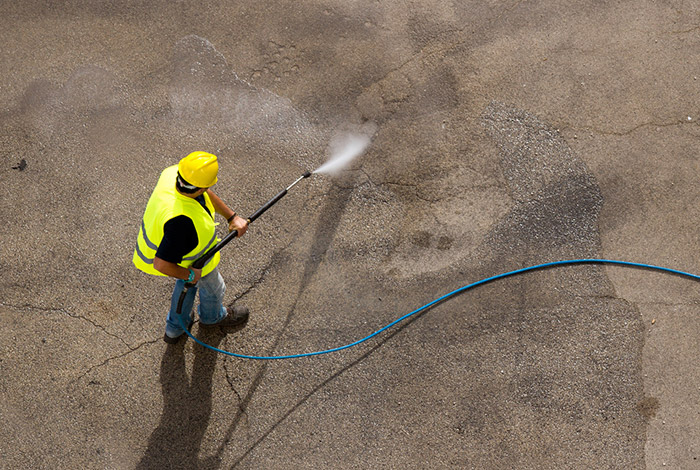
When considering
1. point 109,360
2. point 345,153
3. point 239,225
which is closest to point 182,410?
point 109,360

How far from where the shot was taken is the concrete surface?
16.6 feet

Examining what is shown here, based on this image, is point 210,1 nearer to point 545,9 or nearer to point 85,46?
point 85,46

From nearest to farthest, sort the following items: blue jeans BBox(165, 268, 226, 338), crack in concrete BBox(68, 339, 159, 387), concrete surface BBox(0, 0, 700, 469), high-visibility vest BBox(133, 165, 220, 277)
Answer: high-visibility vest BBox(133, 165, 220, 277) < blue jeans BBox(165, 268, 226, 338) < concrete surface BBox(0, 0, 700, 469) < crack in concrete BBox(68, 339, 159, 387)

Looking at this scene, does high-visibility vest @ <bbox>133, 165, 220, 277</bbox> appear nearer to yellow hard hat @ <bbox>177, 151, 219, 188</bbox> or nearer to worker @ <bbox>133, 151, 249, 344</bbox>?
worker @ <bbox>133, 151, 249, 344</bbox>

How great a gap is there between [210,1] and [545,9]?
4.05 m

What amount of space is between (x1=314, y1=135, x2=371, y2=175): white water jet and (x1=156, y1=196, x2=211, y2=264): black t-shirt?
2.24 meters

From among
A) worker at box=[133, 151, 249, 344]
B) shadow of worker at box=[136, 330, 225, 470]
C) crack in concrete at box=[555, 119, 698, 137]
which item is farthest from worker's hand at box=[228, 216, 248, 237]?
crack in concrete at box=[555, 119, 698, 137]

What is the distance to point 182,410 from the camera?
5.11 meters

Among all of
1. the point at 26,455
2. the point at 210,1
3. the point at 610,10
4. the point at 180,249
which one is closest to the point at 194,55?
the point at 210,1

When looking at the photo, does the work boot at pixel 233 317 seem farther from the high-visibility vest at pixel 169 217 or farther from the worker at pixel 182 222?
the high-visibility vest at pixel 169 217

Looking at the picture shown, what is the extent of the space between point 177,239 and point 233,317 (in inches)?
60.1

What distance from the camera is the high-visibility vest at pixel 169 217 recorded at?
3.99 meters

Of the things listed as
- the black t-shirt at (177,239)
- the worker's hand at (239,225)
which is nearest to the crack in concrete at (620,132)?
the worker's hand at (239,225)

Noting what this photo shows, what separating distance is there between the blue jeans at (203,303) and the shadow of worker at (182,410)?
0.27m
